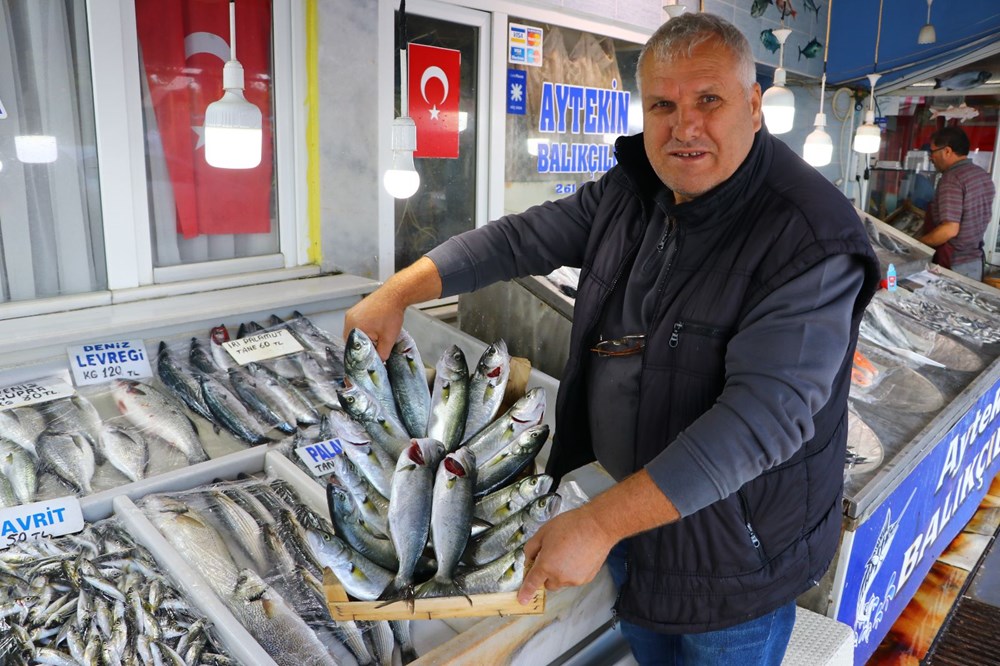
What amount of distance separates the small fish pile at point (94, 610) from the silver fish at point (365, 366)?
0.64 m

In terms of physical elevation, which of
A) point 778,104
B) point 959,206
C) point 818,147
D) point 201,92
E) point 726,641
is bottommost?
point 726,641

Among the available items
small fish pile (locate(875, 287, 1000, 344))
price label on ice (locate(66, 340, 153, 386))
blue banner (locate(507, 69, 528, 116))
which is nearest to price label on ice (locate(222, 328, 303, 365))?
price label on ice (locate(66, 340, 153, 386))

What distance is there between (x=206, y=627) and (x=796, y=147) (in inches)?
334

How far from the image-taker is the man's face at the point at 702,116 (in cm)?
156

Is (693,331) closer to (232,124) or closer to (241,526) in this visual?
(241,526)

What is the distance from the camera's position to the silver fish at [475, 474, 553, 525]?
1.56 m

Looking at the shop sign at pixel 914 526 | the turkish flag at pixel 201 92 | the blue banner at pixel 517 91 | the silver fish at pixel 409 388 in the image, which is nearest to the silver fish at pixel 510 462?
the silver fish at pixel 409 388

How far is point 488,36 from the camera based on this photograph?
14.6 feet

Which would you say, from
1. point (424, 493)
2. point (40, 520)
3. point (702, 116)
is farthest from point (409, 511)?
point (40, 520)

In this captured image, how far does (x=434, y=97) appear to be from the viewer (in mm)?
4230

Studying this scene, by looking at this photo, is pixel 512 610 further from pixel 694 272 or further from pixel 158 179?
pixel 158 179

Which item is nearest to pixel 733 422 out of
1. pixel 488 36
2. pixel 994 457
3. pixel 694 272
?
pixel 694 272

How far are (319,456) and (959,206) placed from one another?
20.1 feet

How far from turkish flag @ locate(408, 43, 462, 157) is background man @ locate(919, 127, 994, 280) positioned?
14.8 ft
